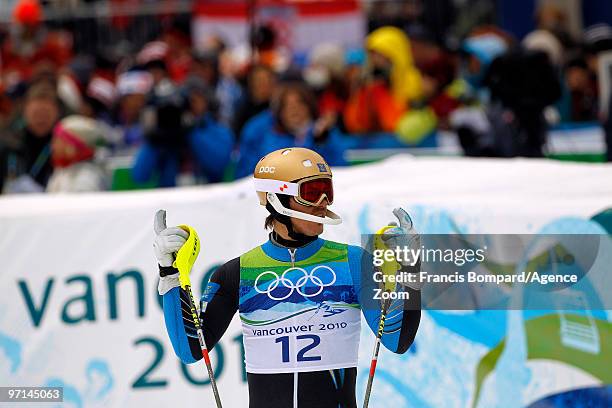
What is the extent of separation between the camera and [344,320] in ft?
14.4

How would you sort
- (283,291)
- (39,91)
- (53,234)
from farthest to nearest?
1. (39,91)
2. (53,234)
3. (283,291)

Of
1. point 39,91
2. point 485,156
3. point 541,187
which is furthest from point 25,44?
point 541,187

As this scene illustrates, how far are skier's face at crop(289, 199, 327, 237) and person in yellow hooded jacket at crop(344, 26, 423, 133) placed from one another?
20.3 ft

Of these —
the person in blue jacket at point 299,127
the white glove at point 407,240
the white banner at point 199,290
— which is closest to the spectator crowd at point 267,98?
the person in blue jacket at point 299,127

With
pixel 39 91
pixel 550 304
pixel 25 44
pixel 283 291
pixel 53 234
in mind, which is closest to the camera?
pixel 283 291

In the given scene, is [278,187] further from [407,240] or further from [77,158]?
[77,158]

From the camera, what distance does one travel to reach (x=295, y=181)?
432cm

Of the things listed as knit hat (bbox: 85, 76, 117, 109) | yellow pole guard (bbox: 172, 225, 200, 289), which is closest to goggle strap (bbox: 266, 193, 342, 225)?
yellow pole guard (bbox: 172, 225, 200, 289)

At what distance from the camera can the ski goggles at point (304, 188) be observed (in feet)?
14.2

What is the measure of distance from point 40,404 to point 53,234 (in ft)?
3.71

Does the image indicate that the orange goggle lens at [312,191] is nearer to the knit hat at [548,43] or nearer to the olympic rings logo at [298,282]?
the olympic rings logo at [298,282]

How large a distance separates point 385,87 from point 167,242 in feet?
21.8

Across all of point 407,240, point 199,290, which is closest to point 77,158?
point 199,290

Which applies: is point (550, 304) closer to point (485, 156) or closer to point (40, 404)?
point (40, 404)
